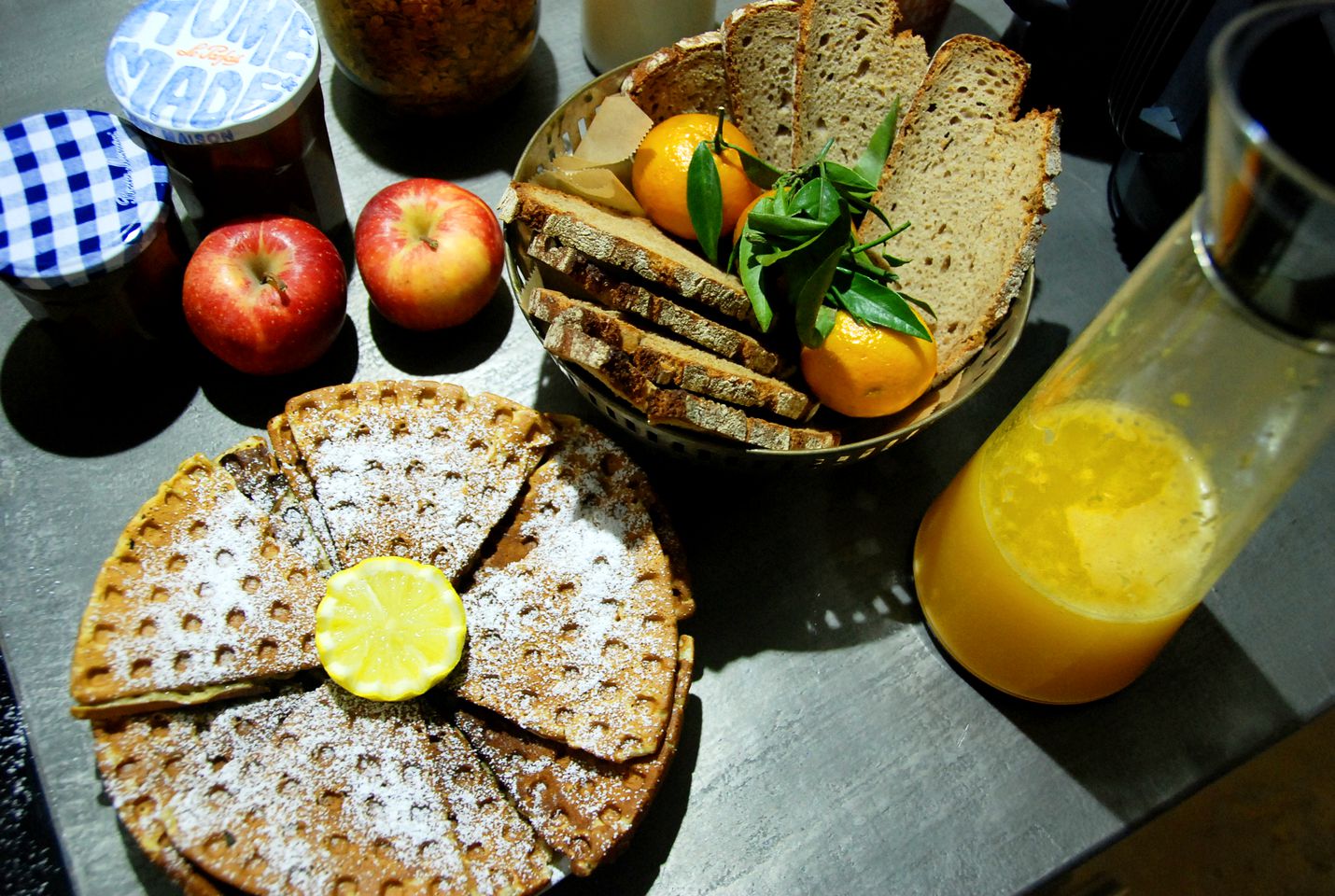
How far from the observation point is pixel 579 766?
0.94m

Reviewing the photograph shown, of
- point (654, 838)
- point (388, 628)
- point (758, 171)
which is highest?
point (758, 171)

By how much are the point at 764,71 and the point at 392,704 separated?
2.70ft

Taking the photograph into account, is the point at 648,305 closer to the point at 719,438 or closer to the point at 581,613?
the point at 719,438

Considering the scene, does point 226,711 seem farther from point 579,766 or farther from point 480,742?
point 579,766

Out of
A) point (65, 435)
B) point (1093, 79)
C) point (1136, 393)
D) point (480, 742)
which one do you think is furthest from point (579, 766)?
point (1093, 79)

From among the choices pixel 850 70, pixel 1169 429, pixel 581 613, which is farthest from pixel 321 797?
pixel 850 70

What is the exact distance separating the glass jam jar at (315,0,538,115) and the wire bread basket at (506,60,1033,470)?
184 millimetres

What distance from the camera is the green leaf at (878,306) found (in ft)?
3.21

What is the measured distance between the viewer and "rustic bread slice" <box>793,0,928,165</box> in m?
1.14

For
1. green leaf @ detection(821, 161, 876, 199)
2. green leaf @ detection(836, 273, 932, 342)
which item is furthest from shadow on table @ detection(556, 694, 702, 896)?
green leaf @ detection(821, 161, 876, 199)

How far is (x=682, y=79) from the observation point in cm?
116

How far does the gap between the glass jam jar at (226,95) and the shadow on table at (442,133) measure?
20cm

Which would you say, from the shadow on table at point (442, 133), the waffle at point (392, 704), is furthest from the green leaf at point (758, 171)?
the shadow on table at point (442, 133)

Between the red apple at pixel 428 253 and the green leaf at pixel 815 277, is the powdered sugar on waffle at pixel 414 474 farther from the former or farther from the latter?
the green leaf at pixel 815 277
